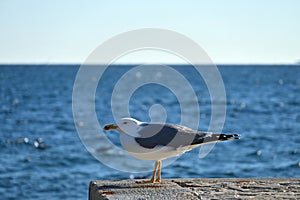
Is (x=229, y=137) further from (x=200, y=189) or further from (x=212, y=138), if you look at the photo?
(x=200, y=189)

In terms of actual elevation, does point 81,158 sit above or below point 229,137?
below

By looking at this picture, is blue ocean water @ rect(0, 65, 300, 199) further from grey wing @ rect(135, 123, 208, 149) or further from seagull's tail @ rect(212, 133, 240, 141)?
seagull's tail @ rect(212, 133, 240, 141)

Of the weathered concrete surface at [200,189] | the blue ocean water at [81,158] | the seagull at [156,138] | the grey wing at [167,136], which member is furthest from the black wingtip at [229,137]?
the blue ocean water at [81,158]

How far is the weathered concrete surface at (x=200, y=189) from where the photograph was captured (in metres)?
6.48

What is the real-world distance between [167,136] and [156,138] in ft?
0.41

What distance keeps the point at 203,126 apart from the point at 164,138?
1040 inches

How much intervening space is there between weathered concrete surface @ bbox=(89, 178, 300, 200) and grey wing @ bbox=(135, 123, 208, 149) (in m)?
0.48

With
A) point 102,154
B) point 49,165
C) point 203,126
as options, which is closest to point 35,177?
point 49,165

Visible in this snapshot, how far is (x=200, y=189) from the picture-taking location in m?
6.81

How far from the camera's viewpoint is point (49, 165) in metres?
21.5

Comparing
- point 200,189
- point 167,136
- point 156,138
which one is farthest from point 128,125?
point 200,189

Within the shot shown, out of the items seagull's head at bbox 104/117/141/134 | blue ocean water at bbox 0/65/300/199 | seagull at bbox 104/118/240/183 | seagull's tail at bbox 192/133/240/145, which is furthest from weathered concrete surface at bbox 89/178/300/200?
blue ocean water at bbox 0/65/300/199

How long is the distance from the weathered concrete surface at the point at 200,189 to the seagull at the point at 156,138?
1.25 feet

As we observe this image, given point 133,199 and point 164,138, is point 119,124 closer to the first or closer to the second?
point 164,138
